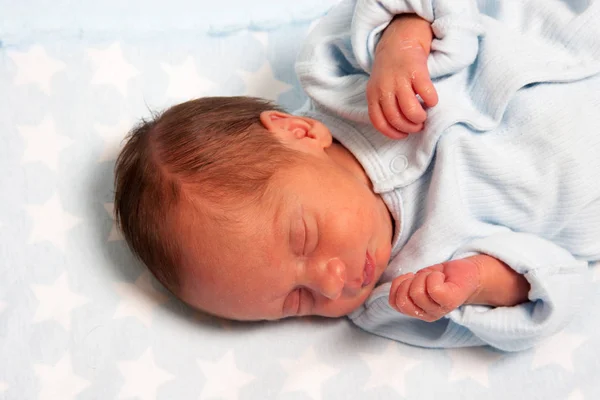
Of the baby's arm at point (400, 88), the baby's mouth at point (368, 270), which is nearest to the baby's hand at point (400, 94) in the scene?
the baby's arm at point (400, 88)

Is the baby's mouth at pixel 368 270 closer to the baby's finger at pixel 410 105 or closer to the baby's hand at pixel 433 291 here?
the baby's hand at pixel 433 291

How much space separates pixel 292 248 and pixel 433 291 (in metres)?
0.27

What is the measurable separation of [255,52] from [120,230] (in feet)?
1.98

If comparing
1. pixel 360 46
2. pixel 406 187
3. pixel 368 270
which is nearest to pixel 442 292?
pixel 368 270

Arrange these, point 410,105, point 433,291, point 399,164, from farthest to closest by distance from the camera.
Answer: point 399,164 → point 410,105 → point 433,291

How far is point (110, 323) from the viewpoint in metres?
1.44

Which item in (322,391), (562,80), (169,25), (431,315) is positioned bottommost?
(322,391)

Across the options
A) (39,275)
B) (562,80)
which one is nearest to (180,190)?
(39,275)

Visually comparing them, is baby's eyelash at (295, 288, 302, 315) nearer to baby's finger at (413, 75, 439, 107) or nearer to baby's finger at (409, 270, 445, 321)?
baby's finger at (409, 270, 445, 321)

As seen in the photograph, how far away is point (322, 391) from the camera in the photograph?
1412 millimetres

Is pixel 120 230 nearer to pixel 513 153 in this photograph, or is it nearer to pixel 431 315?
pixel 431 315

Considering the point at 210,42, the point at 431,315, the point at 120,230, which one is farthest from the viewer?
the point at 210,42

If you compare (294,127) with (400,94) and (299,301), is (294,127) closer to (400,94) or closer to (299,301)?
(400,94)

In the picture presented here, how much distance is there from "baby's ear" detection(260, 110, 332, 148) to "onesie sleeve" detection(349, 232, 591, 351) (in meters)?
0.34
